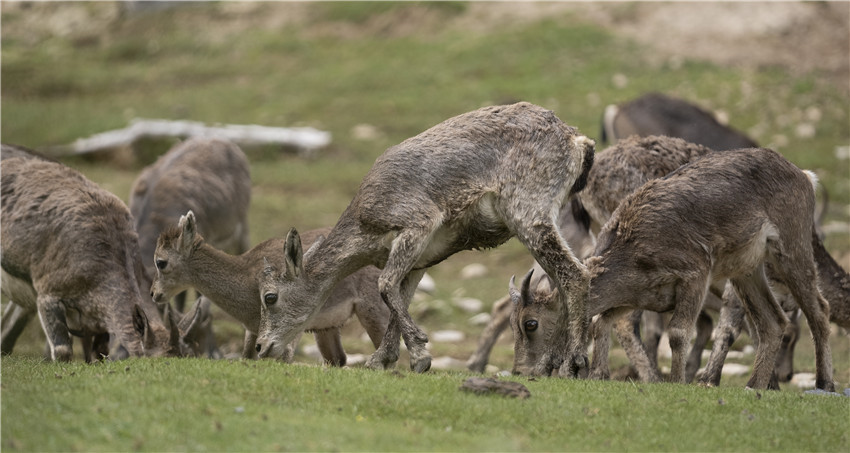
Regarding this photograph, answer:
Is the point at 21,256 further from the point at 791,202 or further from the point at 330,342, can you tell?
the point at 791,202

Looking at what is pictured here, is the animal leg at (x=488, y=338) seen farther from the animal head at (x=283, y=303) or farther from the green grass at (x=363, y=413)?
the green grass at (x=363, y=413)

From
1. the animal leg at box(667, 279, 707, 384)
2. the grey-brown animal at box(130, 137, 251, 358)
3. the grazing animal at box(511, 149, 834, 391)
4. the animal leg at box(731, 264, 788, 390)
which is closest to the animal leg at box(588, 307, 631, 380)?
the grazing animal at box(511, 149, 834, 391)

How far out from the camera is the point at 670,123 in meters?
19.6

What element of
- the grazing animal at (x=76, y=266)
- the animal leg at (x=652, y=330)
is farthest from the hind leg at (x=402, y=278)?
the animal leg at (x=652, y=330)

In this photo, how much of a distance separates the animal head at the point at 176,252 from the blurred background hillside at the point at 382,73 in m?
9.13

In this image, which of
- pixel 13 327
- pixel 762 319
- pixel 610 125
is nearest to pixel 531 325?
pixel 762 319

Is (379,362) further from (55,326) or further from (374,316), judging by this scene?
(55,326)

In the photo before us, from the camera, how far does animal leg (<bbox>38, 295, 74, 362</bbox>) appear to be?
1120cm

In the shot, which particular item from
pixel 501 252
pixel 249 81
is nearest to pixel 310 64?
pixel 249 81

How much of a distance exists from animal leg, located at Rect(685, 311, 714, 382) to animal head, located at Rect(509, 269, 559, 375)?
7.45ft

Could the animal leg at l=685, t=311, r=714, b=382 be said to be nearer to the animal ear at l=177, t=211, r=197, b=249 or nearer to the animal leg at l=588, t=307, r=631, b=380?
the animal leg at l=588, t=307, r=631, b=380

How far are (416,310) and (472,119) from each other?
745cm

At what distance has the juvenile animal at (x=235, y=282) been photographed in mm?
11305

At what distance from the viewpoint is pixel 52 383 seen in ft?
28.5
